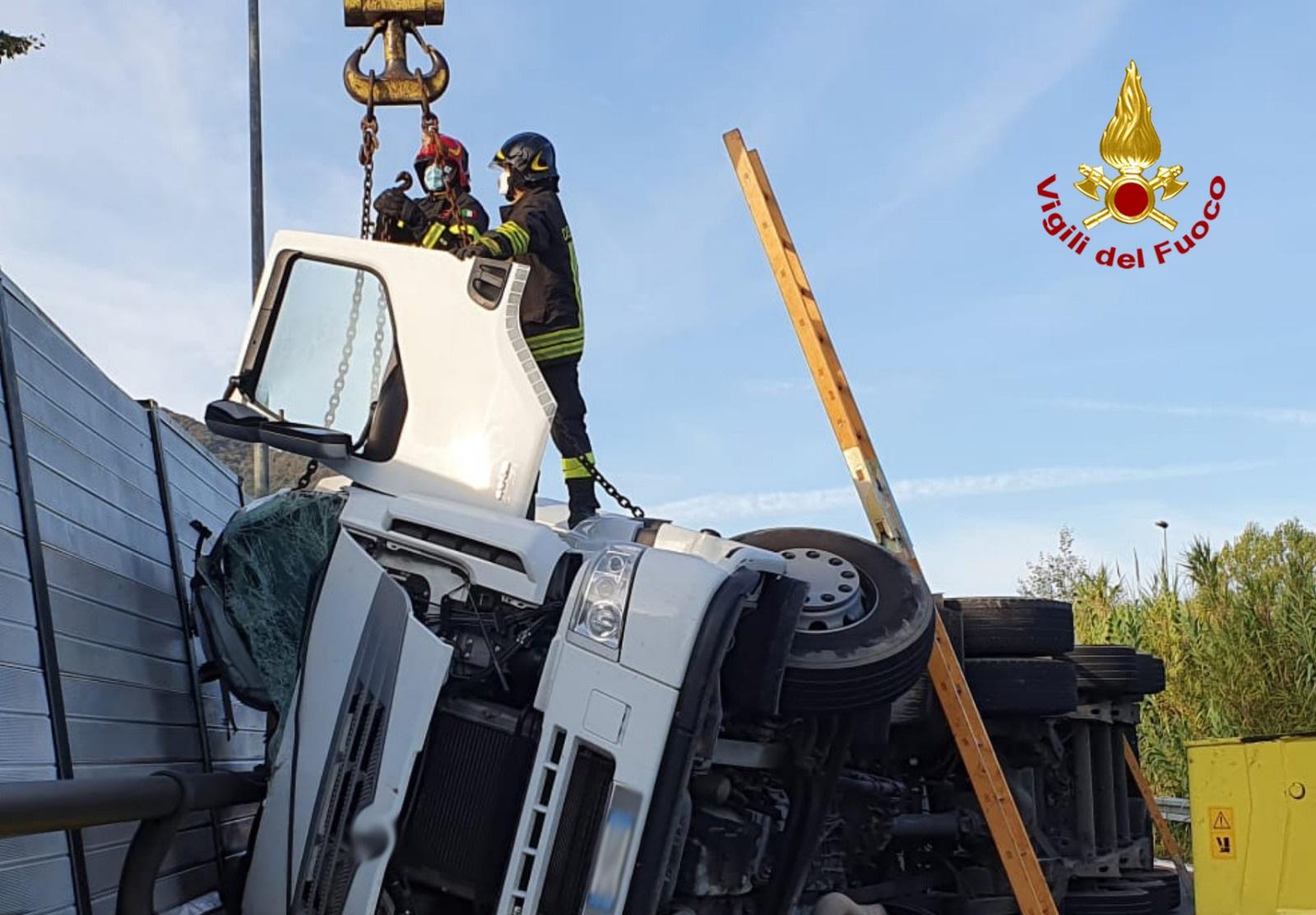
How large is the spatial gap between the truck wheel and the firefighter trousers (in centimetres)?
106

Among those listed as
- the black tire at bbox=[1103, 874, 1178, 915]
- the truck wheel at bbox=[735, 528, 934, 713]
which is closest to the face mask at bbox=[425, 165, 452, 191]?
the truck wheel at bbox=[735, 528, 934, 713]

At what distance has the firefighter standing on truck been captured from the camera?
465cm

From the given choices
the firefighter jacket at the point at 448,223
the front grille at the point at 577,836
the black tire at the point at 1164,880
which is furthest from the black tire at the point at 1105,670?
the front grille at the point at 577,836

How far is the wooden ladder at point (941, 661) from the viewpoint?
526 centimetres

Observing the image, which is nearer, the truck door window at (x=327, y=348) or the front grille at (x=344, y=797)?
the front grille at (x=344, y=797)

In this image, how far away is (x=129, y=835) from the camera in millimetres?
3363

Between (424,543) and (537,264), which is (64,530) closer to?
(424,543)

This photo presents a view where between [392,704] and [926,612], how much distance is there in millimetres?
1709

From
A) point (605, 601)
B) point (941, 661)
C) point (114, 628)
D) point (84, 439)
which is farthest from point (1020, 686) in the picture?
point (84, 439)

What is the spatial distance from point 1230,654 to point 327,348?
33.2 ft

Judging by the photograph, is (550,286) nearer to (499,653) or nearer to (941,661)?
(941,661)

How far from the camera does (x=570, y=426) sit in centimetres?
554

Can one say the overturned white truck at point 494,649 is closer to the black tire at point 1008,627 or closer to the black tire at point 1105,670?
the black tire at point 1008,627

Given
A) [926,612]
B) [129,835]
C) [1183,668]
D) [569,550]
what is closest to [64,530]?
[129,835]
